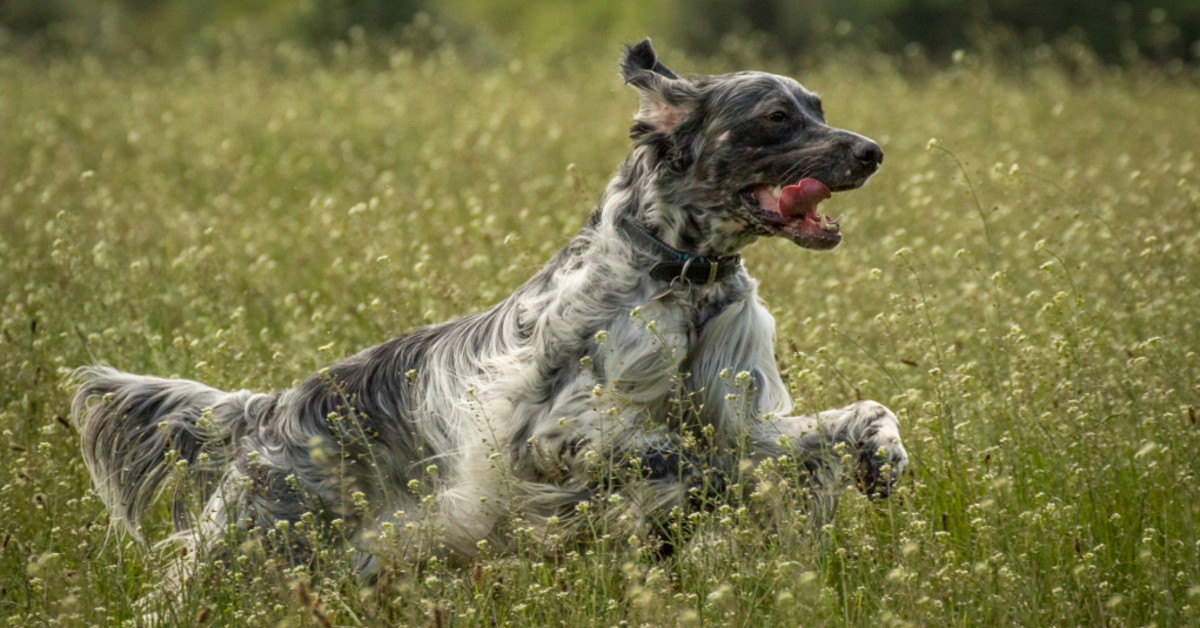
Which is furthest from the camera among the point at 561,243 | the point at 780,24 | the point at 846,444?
the point at 780,24

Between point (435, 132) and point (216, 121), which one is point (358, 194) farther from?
point (216, 121)

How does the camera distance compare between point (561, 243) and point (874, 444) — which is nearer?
point (874, 444)

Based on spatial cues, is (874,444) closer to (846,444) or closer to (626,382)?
(846,444)

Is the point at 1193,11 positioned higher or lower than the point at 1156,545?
higher

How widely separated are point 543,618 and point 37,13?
27.6 meters

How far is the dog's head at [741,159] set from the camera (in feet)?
16.5

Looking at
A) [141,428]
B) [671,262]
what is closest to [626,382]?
[671,262]

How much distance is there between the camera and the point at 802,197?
16.5 ft

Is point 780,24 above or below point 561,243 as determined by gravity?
above

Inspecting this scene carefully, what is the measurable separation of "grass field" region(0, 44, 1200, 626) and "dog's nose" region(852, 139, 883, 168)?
1.50ft

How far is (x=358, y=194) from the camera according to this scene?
10.8 m

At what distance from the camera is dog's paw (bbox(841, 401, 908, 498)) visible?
480 centimetres

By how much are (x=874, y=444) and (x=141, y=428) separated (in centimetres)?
281

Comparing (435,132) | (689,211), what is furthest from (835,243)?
(435,132)
